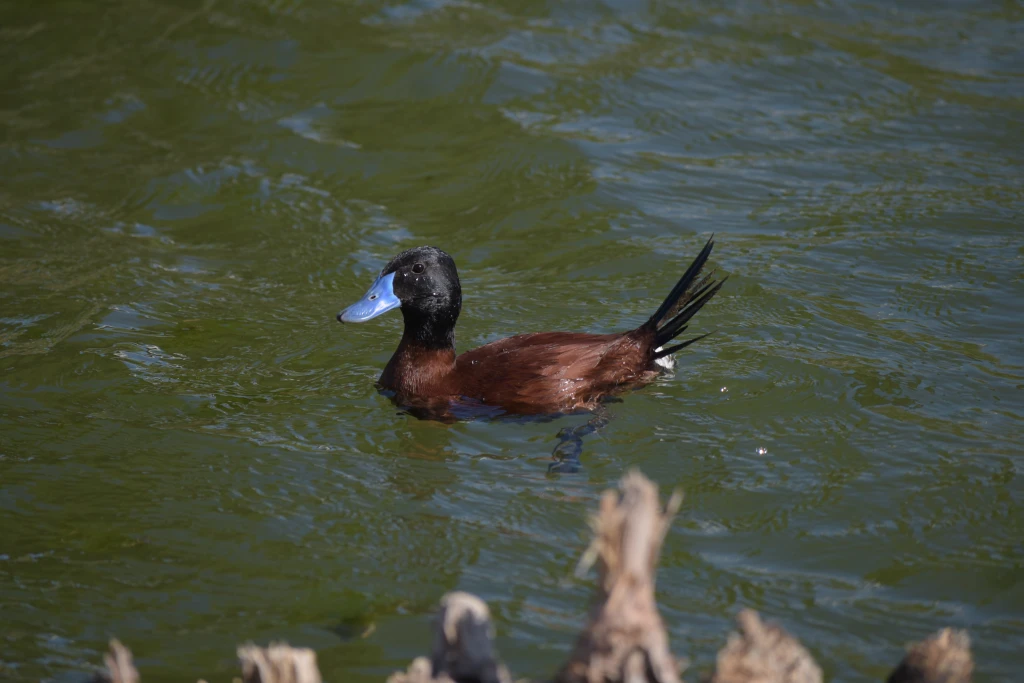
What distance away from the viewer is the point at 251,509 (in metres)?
4.96

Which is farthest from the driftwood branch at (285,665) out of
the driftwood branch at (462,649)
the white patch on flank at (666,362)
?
the white patch on flank at (666,362)

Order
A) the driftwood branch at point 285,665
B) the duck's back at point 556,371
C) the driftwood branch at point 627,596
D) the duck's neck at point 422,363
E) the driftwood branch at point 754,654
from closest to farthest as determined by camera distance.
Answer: the driftwood branch at point 627,596 → the driftwood branch at point 754,654 → the driftwood branch at point 285,665 → the duck's back at point 556,371 → the duck's neck at point 422,363

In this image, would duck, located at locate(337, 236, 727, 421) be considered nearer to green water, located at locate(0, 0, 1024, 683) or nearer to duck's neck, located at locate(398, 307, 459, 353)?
duck's neck, located at locate(398, 307, 459, 353)

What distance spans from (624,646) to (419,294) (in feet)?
12.0

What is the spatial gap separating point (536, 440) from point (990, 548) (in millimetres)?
2176

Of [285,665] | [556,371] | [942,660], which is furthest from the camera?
[556,371]

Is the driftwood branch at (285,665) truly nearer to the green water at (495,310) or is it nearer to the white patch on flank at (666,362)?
the green water at (495,310)

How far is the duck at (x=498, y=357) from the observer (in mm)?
5801

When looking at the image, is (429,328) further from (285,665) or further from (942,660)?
(942,660)

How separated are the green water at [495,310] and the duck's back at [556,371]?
167mm

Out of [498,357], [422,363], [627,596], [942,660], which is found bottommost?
[422,363]

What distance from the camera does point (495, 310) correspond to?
7148 mm

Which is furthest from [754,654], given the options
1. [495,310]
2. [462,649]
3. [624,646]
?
[495,310]

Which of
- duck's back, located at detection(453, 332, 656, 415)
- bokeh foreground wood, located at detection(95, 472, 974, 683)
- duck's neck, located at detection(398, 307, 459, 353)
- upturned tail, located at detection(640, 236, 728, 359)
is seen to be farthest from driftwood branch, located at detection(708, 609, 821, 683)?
duck's neck, located at detection(398, 307, 459, 353)
